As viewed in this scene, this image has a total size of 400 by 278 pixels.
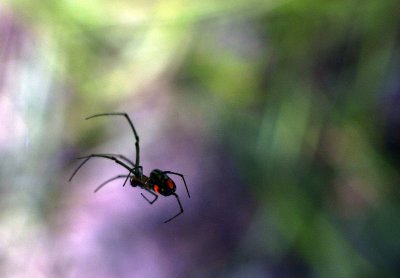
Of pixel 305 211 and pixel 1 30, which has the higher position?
pixel 1 30

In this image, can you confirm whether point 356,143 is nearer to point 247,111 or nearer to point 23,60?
point 247,111

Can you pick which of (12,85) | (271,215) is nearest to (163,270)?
(271,215)

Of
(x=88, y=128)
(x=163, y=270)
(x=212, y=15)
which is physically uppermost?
(x=212, y=15)

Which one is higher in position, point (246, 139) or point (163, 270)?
point (246, 139)

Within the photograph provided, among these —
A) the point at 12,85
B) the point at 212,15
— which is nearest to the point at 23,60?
the point at 12,85

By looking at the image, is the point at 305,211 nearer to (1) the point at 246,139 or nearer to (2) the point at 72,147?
(1) the point at 246,139

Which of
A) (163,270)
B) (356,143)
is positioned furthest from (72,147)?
(356,143)
